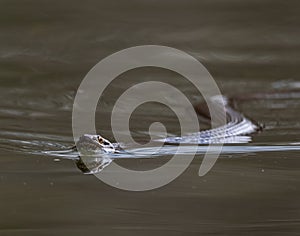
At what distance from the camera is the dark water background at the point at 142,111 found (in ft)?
13.3

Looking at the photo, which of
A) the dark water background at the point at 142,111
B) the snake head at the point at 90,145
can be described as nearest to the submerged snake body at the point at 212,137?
the snake head at the point at 90,145

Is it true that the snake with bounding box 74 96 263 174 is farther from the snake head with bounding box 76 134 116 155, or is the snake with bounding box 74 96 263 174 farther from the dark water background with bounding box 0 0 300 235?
the dark water background with bounding box 0 0 300 235

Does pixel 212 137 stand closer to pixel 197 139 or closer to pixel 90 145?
pixel 197 139

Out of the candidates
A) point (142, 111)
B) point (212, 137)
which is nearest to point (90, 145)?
point (212, 137)

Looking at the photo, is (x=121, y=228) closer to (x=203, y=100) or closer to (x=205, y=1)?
(x=203, y=100)

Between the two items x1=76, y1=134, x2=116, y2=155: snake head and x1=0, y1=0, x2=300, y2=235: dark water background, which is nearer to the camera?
x1=0, y1=0, x2=300, y2=235: dark water background

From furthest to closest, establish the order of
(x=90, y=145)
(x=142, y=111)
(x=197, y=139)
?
1. (x=142, y=111)
2. (x=197, y=139)
3. (x=90, y=145)

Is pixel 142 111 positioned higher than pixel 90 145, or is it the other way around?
pixel 142 111

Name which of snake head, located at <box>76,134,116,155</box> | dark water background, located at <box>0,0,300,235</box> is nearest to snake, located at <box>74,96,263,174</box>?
snake head, located at <box>76,134,116,155</box>

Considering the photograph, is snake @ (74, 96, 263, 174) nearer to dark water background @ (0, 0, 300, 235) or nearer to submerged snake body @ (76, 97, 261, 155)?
submerged snake body @ (76, 97, 261, 155)

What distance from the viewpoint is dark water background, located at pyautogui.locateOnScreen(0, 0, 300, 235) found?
407 centimetres

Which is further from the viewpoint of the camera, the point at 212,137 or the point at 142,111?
the point at 142,111

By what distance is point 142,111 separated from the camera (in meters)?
6.48

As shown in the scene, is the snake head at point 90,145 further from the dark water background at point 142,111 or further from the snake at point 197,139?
the dark water background at point 142,111
